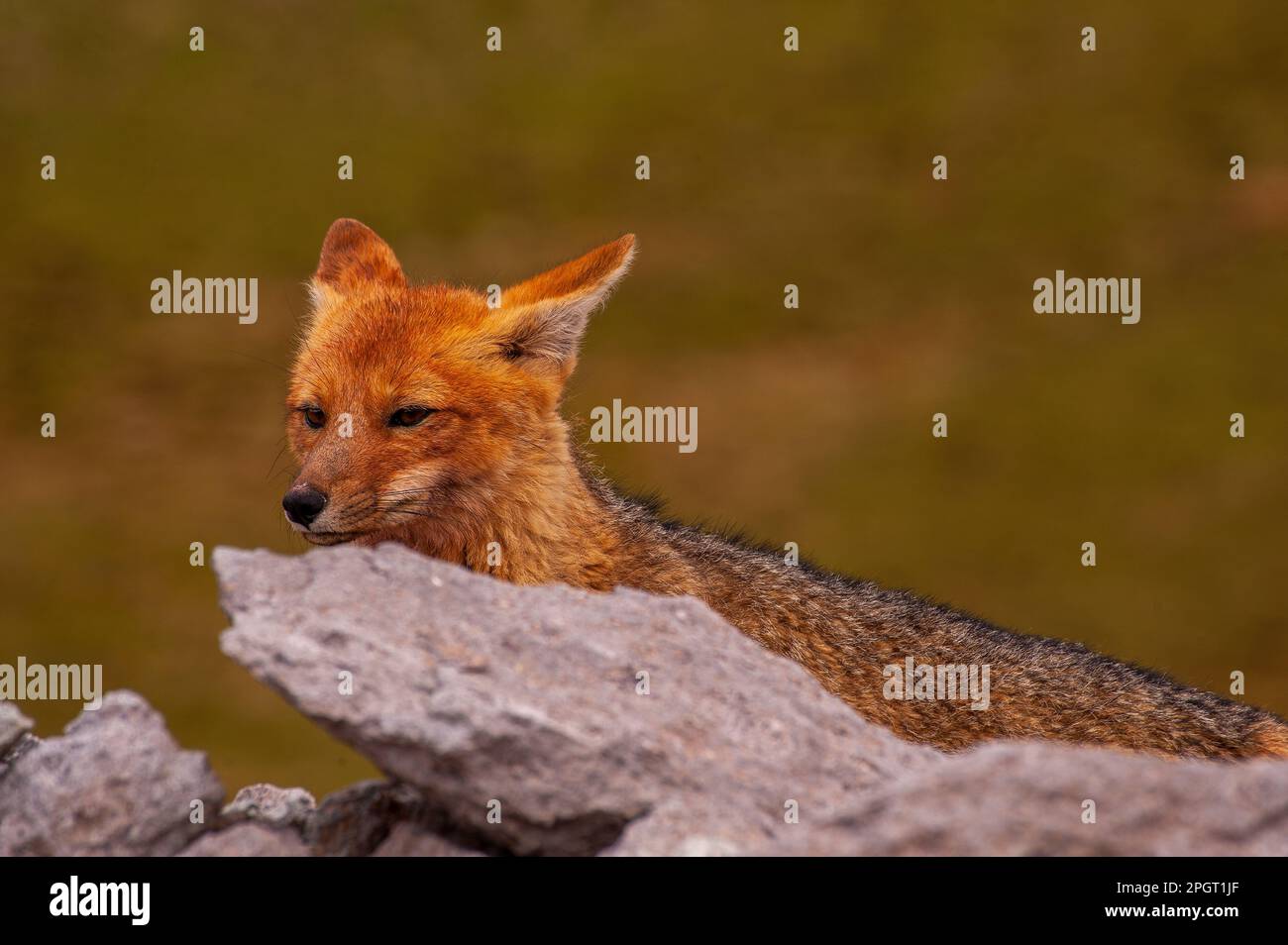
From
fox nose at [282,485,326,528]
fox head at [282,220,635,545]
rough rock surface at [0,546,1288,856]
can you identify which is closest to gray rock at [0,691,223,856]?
rough rock surface at [0,546,1288,856]

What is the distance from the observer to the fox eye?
41.0ft

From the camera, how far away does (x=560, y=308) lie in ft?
43.5

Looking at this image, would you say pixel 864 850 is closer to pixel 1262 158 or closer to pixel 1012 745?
pixel 1012 745

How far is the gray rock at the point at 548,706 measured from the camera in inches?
348

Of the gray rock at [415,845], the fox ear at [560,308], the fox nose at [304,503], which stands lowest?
the gray rock at [415,845]

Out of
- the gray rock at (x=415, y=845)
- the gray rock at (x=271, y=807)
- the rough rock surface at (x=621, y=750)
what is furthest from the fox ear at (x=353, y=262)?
the gray rock at (x=415, y=845)

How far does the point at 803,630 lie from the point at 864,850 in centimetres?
511

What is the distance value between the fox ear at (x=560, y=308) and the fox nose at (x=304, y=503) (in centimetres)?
218

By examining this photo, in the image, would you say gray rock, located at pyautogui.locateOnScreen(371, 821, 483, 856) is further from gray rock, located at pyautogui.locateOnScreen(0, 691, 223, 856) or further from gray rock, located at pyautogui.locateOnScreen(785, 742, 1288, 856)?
gray rock, located at pyautogui.locateOnScreen(785, 742, 1288, 856)

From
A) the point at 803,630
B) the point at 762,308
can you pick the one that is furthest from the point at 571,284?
the point at 762,308

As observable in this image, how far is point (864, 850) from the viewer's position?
8211 millimetres

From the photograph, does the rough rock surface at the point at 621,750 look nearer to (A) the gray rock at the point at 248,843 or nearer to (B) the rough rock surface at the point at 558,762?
(B) the rough rock surface at the point at 558,762

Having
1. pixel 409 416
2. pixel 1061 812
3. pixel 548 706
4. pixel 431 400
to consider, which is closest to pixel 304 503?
pixel 409 416

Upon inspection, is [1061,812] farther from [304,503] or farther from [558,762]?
[304,503]
